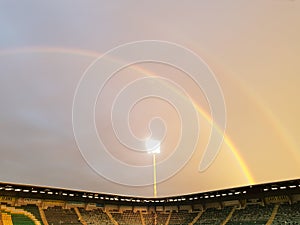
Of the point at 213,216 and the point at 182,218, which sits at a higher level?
the point at 182,218

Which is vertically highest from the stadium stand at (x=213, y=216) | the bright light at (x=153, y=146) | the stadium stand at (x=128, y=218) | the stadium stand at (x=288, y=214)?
the bright light at (x=153, y=146)

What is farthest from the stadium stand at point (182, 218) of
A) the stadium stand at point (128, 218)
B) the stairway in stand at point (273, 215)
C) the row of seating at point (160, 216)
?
the stairway in stand at point (273, 215)

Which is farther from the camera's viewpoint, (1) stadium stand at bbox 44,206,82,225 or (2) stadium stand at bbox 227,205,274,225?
(1) stadium stand at bbox 44,206,82,225

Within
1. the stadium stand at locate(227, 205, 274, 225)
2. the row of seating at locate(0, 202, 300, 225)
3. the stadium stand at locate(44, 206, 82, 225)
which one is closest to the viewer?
the row of seating at locate(0, 202, 300, 225)

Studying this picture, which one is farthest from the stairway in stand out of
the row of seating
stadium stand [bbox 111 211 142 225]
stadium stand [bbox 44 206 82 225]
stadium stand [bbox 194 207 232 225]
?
stadium stand [bbox 44 206 82 225]

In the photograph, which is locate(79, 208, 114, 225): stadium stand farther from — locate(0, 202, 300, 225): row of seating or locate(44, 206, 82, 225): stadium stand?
locate(44, 206, 82, 225): stadium stand

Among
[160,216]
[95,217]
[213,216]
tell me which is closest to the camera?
[213,216]

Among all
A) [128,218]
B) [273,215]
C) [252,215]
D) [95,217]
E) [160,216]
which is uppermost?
[95,217]

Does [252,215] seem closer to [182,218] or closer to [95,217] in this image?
[182,218]

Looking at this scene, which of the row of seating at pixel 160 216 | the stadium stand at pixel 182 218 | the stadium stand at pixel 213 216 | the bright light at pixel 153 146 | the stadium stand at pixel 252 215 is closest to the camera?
the row of seating at pixel 160 216

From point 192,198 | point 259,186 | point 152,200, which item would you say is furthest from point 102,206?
point 259,186

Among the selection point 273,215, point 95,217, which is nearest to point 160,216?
point 95,217

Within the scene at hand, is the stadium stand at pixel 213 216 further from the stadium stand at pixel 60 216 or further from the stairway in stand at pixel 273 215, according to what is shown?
the stadium stand at pixel 60 216

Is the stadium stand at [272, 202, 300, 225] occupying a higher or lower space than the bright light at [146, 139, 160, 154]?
lower
